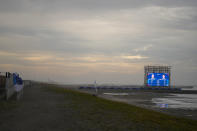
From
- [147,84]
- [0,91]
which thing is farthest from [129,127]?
[147,84]

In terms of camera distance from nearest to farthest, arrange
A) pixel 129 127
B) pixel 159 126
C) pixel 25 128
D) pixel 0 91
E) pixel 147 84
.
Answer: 1. pixel 25 128
2. pixel 129 127
3. pixel 159 126
4. pixel 0 91
5. pixel 147 84

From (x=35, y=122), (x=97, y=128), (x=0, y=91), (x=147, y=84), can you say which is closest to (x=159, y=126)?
(x=97, y=128)

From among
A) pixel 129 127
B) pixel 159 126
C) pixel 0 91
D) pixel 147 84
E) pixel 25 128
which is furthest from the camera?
pixel 147 84

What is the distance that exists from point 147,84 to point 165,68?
10.9 metres

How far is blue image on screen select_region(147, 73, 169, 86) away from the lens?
8556 cm

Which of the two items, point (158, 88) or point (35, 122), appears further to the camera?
point (158, 88)

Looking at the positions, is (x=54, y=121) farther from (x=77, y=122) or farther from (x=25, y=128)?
(x=25, y=128)

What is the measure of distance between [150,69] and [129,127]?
7855 centimetres

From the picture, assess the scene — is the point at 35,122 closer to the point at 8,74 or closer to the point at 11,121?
the point at 11,121

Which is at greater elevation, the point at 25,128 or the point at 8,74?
the point at 8,74

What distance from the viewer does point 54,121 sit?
13.6 m

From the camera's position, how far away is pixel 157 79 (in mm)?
86000

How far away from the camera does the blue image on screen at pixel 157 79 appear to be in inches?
3369

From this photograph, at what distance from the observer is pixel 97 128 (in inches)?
477
